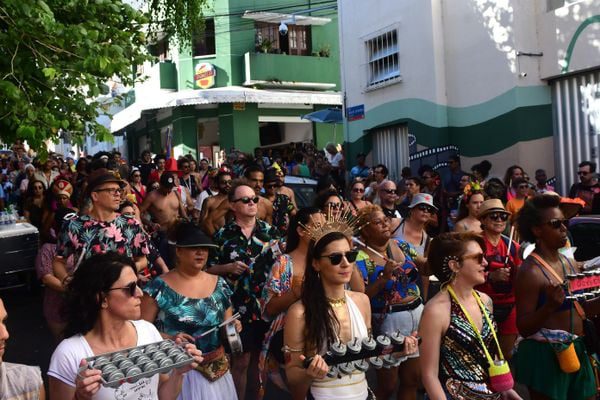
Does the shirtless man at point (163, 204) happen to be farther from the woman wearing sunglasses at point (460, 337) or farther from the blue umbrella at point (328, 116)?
the blue umbrella at point (328, 116)

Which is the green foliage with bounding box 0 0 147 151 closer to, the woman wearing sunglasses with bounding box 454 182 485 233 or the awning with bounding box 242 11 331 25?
the woman wearing sunglasses with bounding box 454 182 485 233

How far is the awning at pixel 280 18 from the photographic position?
25562mm

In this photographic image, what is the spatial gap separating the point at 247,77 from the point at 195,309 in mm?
21835

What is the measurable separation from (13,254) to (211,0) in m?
18.2

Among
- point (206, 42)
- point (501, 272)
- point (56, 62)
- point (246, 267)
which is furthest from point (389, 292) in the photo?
point (206, 42)

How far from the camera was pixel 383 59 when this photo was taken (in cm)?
1686

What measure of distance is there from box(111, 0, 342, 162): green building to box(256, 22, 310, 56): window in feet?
0.13

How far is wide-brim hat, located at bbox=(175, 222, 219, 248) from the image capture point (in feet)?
14.5

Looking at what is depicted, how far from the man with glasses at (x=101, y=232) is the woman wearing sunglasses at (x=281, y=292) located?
138 cm

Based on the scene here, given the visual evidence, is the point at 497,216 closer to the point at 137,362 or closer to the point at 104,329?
the point at 104,329

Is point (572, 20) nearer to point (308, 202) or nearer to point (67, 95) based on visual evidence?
point (308, 202)

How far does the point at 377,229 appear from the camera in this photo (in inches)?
212

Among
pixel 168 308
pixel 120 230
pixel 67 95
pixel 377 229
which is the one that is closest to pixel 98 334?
pixel 168 308

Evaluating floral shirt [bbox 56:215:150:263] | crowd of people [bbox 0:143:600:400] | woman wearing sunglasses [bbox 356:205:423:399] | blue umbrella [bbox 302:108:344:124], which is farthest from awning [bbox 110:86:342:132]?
woman wearing sunglasses [bbox 356:205:423:399]
